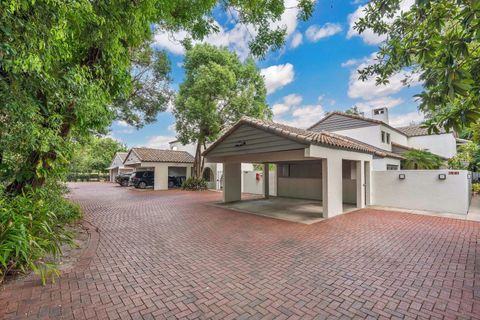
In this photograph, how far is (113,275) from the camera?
3.97 m

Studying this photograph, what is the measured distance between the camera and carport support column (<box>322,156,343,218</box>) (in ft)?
27.9

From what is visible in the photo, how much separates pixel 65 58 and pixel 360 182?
11.8 metres

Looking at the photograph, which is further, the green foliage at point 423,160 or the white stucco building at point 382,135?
the white stucco building at point 382,135

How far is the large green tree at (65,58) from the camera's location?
9.00 feet

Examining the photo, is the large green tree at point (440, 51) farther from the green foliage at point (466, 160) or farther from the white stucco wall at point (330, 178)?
the green foliage at point (466, 160)

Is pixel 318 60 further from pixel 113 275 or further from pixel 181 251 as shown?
pixel 113 275

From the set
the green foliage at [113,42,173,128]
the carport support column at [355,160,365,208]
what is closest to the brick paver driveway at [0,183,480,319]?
the carport support column at [355,160,365,208]

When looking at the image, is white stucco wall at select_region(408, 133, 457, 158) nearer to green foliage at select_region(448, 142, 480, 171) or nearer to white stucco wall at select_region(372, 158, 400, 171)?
green foliage at select_region(448, 142, 480, 171)

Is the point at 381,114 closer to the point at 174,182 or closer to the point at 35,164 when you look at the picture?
the point at 174,182

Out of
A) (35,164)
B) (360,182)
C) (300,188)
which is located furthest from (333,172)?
(35,164)

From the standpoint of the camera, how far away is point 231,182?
12.7 meters

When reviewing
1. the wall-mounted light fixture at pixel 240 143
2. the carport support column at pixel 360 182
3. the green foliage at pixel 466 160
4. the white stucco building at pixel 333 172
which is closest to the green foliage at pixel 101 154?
the white stucco building at pixel 333 172

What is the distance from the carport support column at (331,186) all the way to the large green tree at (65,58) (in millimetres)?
4868

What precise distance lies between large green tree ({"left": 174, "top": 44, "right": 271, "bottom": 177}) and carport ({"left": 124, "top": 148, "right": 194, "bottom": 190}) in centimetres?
427
